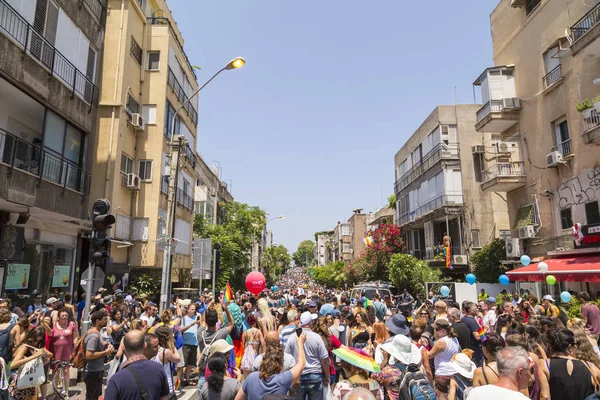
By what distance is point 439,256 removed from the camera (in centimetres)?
2912

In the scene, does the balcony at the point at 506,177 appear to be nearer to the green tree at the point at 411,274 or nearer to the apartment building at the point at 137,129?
the green tree at the point at 411,274

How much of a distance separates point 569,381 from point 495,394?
1.88 m

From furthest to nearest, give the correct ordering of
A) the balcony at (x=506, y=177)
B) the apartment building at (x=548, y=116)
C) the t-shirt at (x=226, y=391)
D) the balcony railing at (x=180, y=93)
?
the balcony railing at (x=180, y=93) < the balcony at (x=506, y=177) < the apartment building at (x=548, y=116) < the t-shirt at (x=226, y=391)

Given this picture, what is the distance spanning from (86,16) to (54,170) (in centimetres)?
579

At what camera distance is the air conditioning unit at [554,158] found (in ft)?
57.0

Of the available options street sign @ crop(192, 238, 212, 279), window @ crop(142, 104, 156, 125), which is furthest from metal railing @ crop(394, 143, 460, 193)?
street sign @ crop(192, 238, 212, 279)

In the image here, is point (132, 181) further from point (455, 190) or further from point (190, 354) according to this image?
point (455, 190)

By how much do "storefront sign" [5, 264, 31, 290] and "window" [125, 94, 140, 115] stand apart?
27.9ft

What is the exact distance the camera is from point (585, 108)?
15.2m

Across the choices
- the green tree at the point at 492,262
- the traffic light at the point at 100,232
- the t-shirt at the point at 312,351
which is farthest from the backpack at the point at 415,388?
the green tree at the point at 492,262

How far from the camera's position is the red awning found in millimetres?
13649

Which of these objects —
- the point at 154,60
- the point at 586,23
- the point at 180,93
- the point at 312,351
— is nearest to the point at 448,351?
the point at 312,351

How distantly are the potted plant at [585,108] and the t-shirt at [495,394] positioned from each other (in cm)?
1550

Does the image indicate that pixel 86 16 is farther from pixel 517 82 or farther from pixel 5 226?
pixel 517 82
